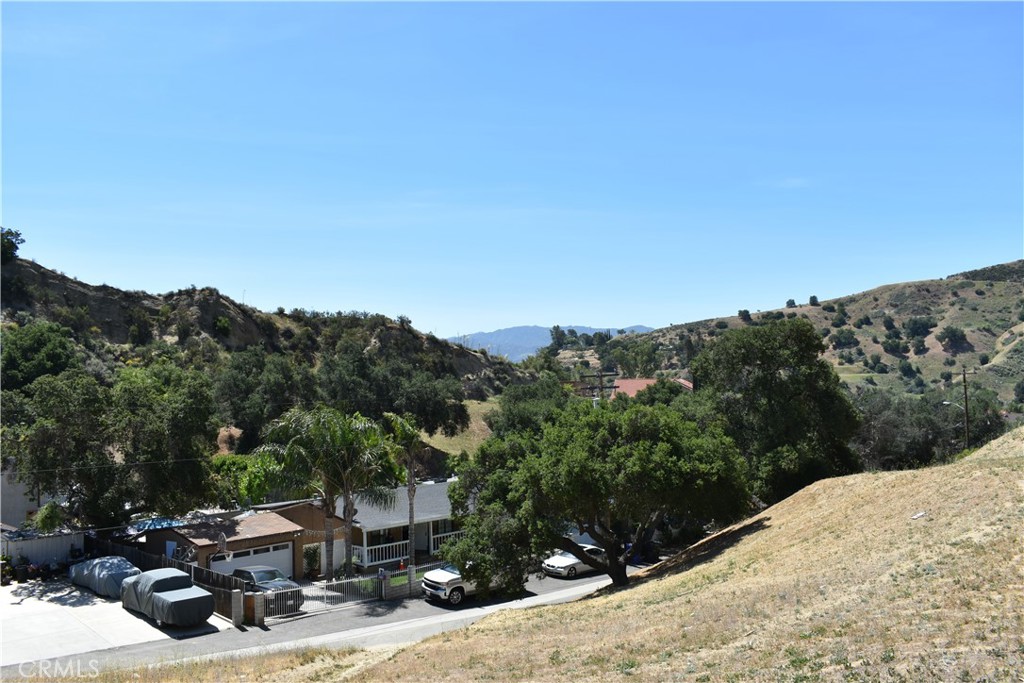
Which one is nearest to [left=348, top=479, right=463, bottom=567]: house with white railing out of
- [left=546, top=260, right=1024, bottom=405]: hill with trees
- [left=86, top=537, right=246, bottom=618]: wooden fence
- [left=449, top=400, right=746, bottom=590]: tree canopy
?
[left=449, top=400, right=746, bottom=590]: tree canopy

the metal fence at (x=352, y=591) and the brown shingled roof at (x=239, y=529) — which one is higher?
the brown shingled roof at (x=239, y=529)

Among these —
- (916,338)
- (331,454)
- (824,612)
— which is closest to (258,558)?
(331,454)

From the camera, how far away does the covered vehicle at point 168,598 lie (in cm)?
2359

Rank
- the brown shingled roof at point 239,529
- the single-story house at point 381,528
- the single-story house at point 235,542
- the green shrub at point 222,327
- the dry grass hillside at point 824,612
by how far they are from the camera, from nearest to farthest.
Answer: the dry grass hillside at point 824,612 → the single-story house at point 235,542 → the brown shingled roof at point 239,529 → the single-story house at point 381,528 → the green shrub at point 222,327

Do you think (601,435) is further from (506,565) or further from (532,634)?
(532,634)

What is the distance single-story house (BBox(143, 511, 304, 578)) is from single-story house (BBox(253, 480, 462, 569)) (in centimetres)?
106

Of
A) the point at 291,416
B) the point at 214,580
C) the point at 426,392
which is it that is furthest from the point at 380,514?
the point at 426,392

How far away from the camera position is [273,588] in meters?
26.9

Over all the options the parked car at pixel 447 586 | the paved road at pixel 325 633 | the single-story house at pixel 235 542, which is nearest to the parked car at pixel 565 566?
the paved road at pixel 325 633

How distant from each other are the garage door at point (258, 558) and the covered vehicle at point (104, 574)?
280 centimetres

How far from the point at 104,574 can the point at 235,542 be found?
4.49 meters

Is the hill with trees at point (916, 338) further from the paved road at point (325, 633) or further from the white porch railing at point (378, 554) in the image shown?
the paved road at point (325, 633)

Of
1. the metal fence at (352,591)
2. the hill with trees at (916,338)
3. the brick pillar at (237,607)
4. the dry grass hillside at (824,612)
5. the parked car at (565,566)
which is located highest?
the hill with trees at (916,338)

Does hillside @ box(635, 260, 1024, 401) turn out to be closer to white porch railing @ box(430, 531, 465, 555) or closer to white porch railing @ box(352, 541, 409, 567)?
white porch railing @ box(430, 531, 465, 555)
